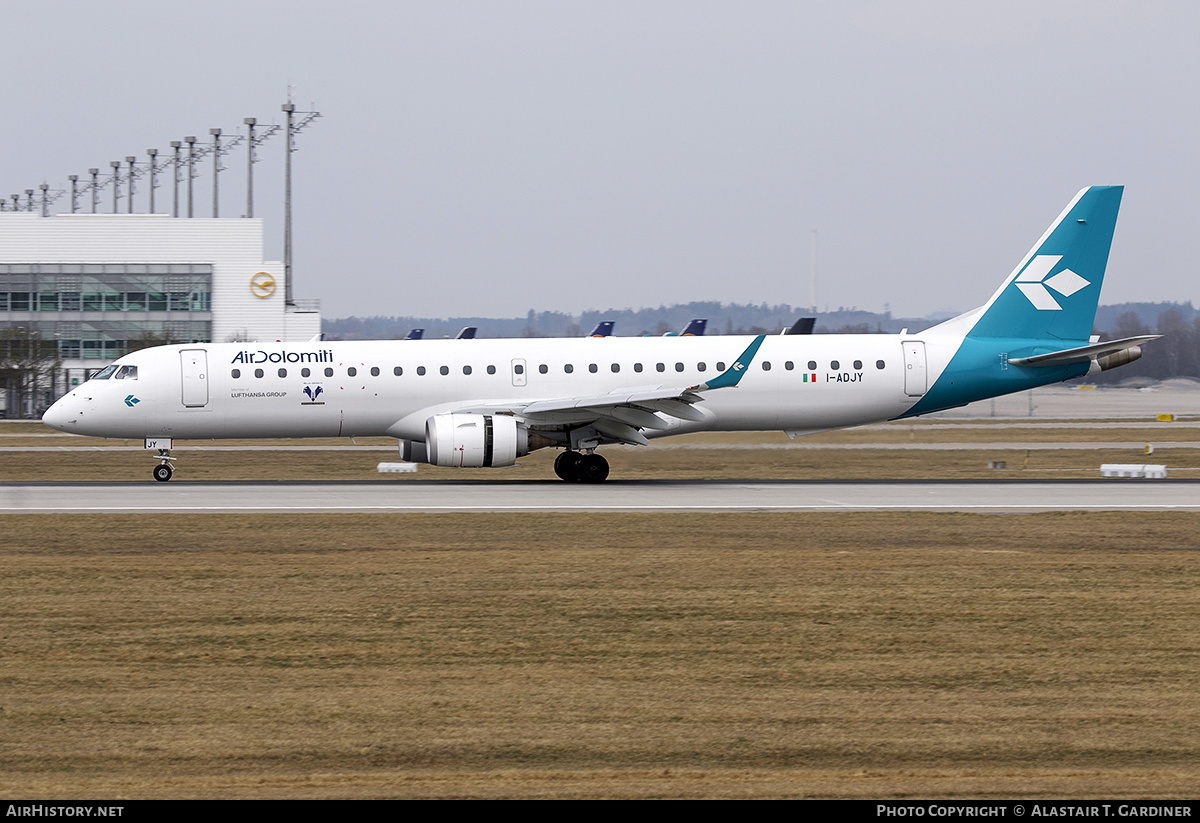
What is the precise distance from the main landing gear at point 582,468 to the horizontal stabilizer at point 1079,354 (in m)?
10.3

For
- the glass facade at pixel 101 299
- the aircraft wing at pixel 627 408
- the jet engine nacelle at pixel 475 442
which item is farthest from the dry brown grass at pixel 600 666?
the glass facade at pixel 101 299

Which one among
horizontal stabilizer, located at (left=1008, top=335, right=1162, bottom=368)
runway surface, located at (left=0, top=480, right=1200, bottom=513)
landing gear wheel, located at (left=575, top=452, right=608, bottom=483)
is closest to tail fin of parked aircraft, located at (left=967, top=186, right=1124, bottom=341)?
horizontal stabilizer, located at (left=1008, top=335, right=1162, bottom=368)

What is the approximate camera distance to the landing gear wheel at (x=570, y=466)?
29.7 meters

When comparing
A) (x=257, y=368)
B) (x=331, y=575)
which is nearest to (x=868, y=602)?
(x=331, y=575)

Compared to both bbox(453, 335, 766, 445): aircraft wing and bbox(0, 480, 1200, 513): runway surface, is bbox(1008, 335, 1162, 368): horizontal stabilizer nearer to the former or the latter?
bbox(0, 480, 1200, 513): runway surface

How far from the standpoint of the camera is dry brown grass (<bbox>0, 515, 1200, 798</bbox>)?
8672 mm

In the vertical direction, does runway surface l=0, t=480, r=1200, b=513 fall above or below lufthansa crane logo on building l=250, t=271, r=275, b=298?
below

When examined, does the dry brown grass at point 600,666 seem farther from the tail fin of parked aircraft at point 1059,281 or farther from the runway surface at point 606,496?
the tail fin of parked aircraft at point 1059,281

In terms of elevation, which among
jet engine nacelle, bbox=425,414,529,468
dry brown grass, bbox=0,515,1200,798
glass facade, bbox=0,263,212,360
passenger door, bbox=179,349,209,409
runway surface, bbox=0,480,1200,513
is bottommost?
dry brown grass, bbox=0,515,1200,798

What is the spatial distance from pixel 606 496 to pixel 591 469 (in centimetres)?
340

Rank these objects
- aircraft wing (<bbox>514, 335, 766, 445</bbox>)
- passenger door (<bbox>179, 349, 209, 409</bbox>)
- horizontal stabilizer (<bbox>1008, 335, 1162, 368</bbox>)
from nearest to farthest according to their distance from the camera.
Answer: aircraft wing (<bbox>514, 335, 766, 445</bbox>), horizontal stabilizer (<bbox>1008, 335, 1162, 368</bbox>), passenger door (<bbox>179, 349, 209, 409</bbox>)

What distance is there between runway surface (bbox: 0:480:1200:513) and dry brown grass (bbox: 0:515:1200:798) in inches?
171
